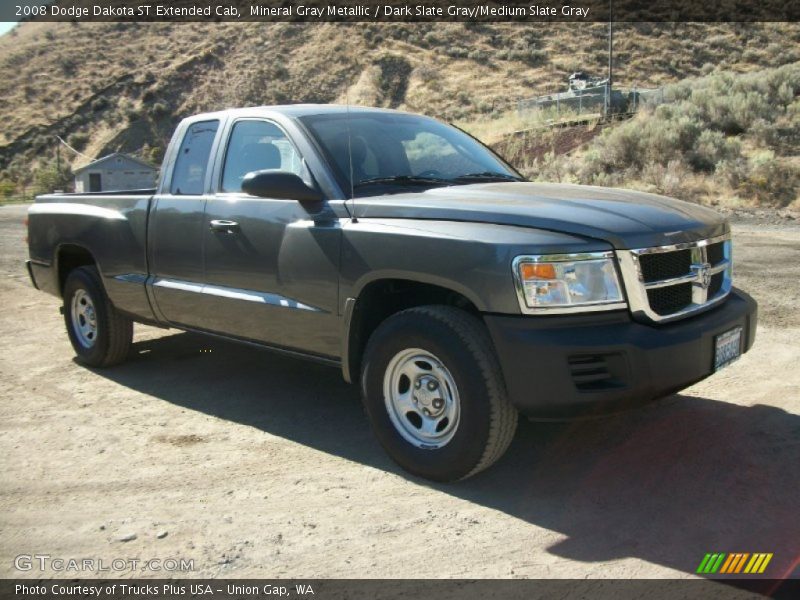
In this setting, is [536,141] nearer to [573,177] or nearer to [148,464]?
[573,177]

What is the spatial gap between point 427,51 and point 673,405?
48.0 m

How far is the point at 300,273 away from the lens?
14.9 ft

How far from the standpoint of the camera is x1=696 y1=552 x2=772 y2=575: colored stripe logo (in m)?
3.17

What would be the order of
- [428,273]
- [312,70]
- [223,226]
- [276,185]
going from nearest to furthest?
[428,273] < [276,185] < [223,226] < [312,70]

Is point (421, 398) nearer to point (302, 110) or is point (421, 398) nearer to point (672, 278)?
point (672, 278)

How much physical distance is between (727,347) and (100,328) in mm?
4526

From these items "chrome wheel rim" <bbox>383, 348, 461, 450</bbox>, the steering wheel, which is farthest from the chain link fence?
"chrome wheel rim" <bbox>383, 348, 461, 450</bbox>

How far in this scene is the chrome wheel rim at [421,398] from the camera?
3973mm

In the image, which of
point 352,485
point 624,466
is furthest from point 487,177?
point 352,485

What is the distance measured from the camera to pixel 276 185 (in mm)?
4367

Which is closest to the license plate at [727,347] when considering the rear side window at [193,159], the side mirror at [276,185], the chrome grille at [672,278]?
the chrome grille at [672,278]

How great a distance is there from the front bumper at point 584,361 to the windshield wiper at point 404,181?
1288 mm
